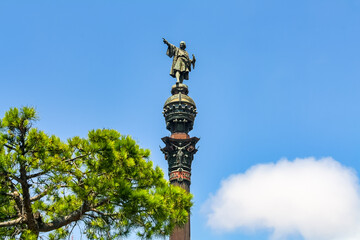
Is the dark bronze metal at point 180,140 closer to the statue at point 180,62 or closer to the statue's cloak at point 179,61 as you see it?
the statue at point 180,62

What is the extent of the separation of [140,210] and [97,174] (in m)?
Answer: 1.32

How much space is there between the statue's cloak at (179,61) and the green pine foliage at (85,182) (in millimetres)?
14286

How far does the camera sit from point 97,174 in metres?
11.7

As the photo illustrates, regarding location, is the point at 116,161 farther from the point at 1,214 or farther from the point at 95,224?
the point at 1,214

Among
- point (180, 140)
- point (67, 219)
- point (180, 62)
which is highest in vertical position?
point (180, 62)

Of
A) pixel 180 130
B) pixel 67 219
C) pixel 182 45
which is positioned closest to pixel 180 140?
pixel 180 130

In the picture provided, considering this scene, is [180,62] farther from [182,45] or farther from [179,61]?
[182,45]

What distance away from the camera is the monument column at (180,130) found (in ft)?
74.1

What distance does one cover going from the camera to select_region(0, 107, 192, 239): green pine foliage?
11.0 m

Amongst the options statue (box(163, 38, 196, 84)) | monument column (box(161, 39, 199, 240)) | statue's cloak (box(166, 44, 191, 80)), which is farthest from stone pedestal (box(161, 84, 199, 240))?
statue's cloak (box(166, 44, 191, 80))

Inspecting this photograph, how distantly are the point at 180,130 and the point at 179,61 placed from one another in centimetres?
447

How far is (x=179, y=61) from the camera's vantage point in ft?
87.5

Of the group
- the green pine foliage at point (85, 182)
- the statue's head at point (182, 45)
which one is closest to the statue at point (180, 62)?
the statue's head at point (182, 45)

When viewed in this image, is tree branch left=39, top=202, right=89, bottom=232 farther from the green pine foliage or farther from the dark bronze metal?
the dark bronze metal
